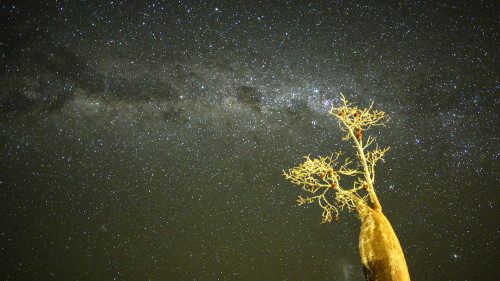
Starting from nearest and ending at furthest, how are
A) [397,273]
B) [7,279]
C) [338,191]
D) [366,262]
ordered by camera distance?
[397,273], [366,262], [338,191], [7,279]

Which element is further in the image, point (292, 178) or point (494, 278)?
point (494, 278)

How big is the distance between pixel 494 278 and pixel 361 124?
3711cm

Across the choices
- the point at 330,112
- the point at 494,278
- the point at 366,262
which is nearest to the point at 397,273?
the point at 366,262

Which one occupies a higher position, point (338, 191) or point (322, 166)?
point (322, 166)

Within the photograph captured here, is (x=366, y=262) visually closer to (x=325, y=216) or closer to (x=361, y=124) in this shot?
(x=325, y=216)

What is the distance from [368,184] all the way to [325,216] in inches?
41.1

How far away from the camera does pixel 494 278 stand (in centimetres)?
2917

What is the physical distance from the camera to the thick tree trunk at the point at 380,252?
4137 mm

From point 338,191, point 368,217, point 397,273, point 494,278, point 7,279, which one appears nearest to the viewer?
point 397,273

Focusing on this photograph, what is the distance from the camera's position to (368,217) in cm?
474

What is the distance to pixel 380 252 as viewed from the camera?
427cm

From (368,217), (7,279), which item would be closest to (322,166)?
(368,217)

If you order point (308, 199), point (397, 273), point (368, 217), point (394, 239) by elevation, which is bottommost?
point (397, 273)

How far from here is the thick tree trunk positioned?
4.14 meters
